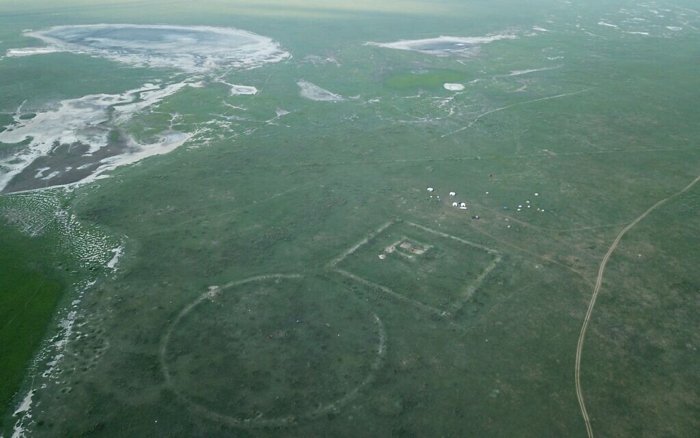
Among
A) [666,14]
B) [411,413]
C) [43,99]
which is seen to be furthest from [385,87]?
[666,14]

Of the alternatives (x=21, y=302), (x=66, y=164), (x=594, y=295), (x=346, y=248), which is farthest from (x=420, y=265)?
(x=66, y=164)

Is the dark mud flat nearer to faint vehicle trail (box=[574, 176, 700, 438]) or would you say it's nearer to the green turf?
the green turf

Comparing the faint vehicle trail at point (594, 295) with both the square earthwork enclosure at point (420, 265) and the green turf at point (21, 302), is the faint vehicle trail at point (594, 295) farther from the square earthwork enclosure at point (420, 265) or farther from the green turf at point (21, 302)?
the green turf at point (21, 302)

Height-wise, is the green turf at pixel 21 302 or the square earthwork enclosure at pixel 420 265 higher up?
the green turf at pixel 21 302

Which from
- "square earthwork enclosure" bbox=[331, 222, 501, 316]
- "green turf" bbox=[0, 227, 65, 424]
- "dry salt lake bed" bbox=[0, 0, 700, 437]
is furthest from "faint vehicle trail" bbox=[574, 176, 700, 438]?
"green turf" bbox=[0, 227, 65, 424]

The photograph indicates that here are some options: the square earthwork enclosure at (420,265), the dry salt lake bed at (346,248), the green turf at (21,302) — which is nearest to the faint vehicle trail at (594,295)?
the dry salt lake bed at (346,248)
